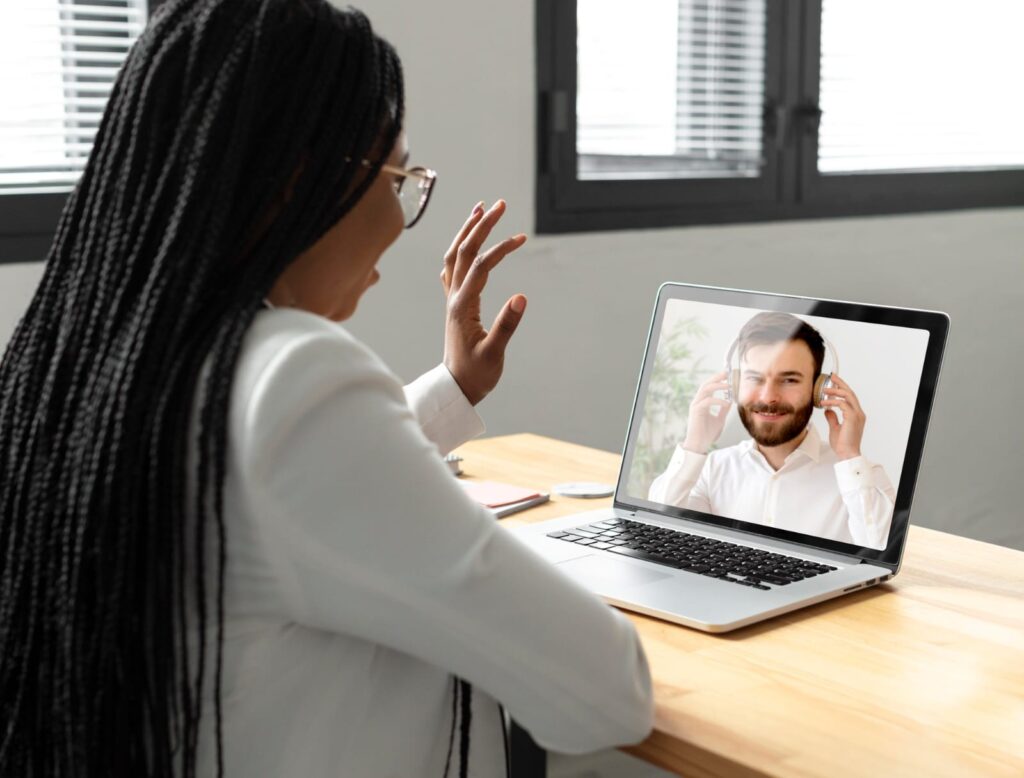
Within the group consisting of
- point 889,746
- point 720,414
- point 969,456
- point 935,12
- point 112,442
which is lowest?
point 969,456

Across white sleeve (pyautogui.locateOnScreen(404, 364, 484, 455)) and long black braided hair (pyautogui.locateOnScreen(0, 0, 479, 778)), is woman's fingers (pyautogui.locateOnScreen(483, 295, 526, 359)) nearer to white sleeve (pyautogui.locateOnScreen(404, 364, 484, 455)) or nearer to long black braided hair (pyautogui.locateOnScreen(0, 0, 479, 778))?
white sleeve (pyautogui.locateOnScreen(404, 364, 484, 455))

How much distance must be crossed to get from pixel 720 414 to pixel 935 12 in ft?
8.03

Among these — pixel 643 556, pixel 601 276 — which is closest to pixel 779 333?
pixel 643 556

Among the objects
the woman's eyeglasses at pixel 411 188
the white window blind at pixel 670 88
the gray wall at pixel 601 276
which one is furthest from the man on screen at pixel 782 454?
the white window blind at pixel 670 88

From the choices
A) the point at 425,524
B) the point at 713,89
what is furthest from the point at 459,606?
the point at 713,89

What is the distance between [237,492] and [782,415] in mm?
703

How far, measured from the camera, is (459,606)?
29.1 inches

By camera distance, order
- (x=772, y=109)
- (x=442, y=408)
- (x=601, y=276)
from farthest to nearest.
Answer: (x=772, y=109)
(x=601, y=276)
(x=442, y=408)

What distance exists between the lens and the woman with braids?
73 centimetres

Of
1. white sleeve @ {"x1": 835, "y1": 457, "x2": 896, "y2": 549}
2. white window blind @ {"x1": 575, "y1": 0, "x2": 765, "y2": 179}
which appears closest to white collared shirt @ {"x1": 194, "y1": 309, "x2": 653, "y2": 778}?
white sleeve @ {"x1": 835, "y1": 457, "x2": 896, "y2": 549}

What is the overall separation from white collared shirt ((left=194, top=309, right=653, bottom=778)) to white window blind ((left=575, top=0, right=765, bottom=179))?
203 cm

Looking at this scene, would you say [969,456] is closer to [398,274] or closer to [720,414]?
[398,274]

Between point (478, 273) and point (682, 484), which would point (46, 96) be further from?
point (682, 484)

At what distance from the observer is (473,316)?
1338 millimetres
